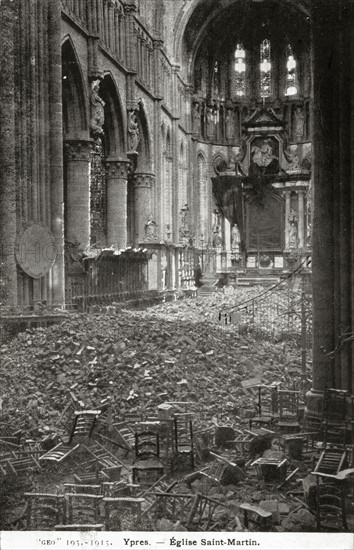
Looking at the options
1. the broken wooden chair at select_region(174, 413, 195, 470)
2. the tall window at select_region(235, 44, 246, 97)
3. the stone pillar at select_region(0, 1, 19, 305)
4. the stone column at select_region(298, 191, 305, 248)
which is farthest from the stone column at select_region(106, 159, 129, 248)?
the tall window at select_region(235, 44, 246, 97)

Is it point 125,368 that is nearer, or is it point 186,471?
point 186,471

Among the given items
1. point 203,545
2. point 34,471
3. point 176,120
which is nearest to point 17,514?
point 34,471

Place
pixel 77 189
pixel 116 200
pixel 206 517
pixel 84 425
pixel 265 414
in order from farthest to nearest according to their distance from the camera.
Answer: pixel 116 200, pixel 77 189, pixel 265 414, pixel 84 425, pixel 206 517

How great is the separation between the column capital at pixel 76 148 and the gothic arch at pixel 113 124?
4.40 meters

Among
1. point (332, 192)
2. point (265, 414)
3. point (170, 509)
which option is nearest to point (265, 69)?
point (265, 414)

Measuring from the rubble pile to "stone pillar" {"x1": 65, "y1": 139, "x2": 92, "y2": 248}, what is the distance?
5.46 m

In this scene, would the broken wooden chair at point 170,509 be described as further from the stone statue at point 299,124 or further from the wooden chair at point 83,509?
the stone statue at point 299,124

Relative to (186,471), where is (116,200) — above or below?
above

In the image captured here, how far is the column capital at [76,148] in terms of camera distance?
19969 mm

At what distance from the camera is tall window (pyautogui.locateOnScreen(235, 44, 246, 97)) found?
40.3m

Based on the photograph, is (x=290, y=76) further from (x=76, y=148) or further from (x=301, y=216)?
(x=76, y=148)

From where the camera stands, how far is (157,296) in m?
25.7

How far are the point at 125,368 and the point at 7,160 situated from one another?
17.7ft

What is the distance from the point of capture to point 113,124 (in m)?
24.5
